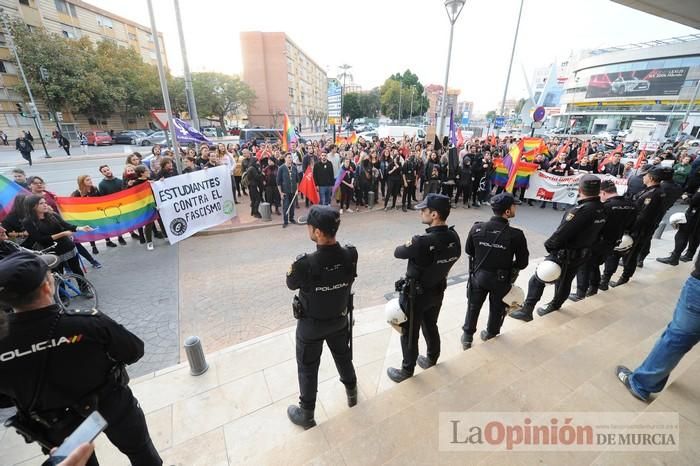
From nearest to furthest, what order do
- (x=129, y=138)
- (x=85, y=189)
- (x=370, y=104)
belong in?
(x=85, y=189) → (x=129, y=138) → (x=370, y=104)

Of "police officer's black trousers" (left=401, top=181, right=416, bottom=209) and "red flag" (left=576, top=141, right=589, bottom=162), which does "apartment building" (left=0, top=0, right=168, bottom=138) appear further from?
"red flag" (left=576, top=141, right=589, bottom=162)

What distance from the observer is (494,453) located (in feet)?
7.00

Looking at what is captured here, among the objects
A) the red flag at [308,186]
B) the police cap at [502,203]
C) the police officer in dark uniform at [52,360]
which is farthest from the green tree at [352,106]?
the police officer in dark uniform at [52,360]

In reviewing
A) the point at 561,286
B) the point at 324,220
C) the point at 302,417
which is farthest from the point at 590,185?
the point at 302,417

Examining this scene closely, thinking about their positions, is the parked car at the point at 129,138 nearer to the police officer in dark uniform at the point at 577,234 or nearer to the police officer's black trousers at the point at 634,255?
the police officer in dark uniform at the point at 577,234

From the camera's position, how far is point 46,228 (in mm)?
4906

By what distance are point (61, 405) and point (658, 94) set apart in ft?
256

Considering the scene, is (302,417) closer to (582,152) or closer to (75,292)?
(75,292)

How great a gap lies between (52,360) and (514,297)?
13.0 ft

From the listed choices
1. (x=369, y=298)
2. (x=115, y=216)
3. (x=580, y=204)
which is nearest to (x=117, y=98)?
(x=115, y=216)

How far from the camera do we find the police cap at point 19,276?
1.54 m

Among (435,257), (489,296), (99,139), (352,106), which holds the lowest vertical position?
(489,296)

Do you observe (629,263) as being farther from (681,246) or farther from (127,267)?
(127,267)

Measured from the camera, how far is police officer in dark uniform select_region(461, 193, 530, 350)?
3277mm
